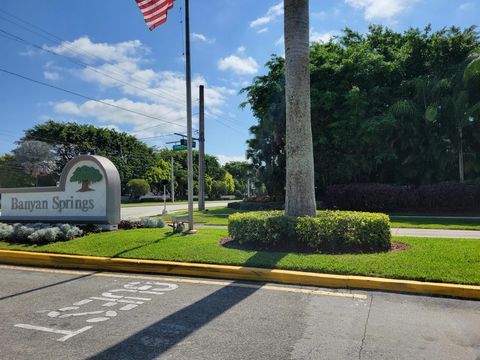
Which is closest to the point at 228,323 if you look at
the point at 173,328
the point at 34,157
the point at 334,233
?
the point at 173,328

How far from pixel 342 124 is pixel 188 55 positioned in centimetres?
1287

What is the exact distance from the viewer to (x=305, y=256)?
7.32 meters

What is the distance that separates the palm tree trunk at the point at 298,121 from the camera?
28.7 feet

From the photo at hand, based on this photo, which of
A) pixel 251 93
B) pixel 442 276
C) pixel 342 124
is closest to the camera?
pixel 442 276

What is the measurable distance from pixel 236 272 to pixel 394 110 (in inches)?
686

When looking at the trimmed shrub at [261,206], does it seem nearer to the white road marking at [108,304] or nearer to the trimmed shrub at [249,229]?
the trimmed shrub at [249,229]

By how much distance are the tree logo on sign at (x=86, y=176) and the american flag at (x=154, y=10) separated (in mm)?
4955

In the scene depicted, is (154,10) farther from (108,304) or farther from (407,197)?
(407,197)

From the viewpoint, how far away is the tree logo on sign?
12109mm

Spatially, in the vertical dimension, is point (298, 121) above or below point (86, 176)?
above

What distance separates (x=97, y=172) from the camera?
12.1 meters

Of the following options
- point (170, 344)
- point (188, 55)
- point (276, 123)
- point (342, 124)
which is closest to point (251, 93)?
point (276, 123)

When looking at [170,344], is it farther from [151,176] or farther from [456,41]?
[151,176]

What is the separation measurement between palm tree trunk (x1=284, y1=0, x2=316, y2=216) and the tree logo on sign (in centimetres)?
655
